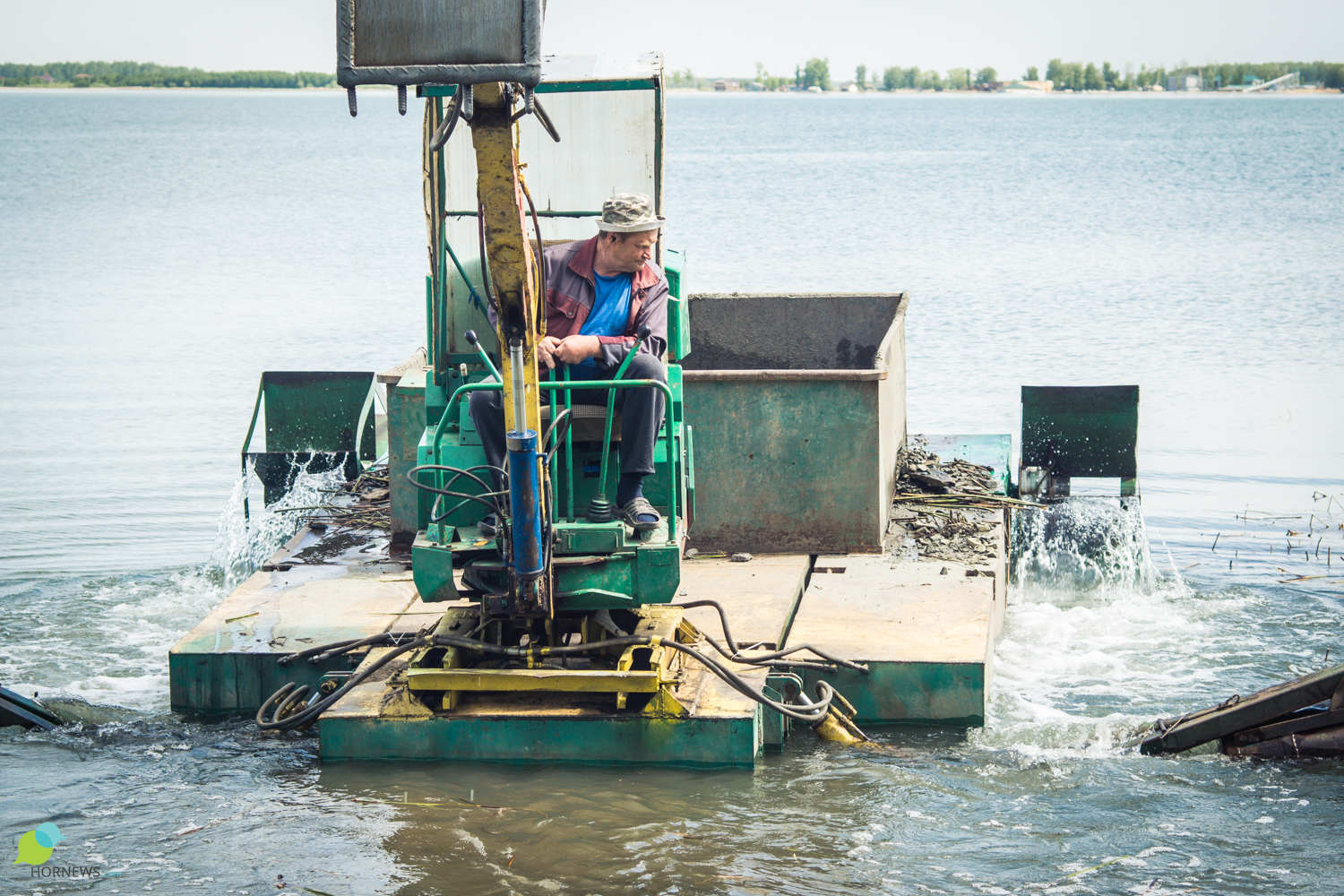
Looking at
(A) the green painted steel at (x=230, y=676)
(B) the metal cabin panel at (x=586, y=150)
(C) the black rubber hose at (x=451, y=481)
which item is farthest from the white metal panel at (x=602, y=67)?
(A) the green painted steel at (x=230, y=676)

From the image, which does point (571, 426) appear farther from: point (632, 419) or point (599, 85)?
point (599, 85)

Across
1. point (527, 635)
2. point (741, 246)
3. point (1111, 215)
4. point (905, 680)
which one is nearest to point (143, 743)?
point (527, 635)

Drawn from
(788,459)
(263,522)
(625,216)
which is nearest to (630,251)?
(625,216)

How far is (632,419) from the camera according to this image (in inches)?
→ 249

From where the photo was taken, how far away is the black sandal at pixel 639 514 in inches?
250

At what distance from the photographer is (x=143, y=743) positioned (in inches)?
267

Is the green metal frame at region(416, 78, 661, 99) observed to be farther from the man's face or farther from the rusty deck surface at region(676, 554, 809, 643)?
the rusty deck surface at region(676, 554, 809, 643)

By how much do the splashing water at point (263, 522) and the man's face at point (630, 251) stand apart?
411 cm

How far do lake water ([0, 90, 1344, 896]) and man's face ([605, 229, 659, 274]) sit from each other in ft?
7.47

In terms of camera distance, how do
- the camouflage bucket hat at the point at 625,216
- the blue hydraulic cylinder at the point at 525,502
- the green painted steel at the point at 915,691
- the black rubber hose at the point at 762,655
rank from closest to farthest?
the blue hydraulic cylinder at the point at 525,502 → the camouflage bucket hat at the point at 625,216 → the black rubber hose at the point at 762,655 → the green painted steel at the point at 915,691

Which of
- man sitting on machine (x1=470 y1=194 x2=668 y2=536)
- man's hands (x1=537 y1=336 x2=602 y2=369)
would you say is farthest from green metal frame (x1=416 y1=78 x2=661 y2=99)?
man's hands (x1=537 y1=336 x2=602 y2=369)

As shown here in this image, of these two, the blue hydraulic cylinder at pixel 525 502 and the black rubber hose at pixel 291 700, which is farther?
the black rubber hose at pixel 291 700

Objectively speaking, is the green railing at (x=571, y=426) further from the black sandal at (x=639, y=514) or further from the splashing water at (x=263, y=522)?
the splashing water at (x=263, y=522)

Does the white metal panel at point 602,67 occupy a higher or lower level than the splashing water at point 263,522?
higher
